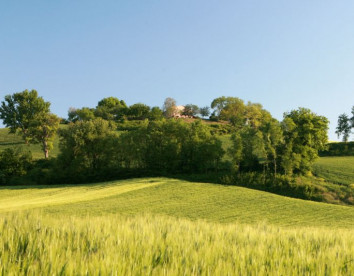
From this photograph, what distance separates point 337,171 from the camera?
156 ft

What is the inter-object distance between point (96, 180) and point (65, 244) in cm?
4551

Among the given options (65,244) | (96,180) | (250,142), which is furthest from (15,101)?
(65,244)

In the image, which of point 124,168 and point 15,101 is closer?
point 124,168

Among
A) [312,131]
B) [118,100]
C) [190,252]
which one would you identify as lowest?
[190,252]

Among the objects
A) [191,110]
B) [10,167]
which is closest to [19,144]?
[10,167]

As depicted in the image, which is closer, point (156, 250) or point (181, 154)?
point (156, 250)

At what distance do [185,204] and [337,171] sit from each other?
3226cm

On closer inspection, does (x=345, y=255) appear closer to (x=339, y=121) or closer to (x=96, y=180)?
(x=96, y=180)

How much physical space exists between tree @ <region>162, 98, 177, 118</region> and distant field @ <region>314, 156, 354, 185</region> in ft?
242

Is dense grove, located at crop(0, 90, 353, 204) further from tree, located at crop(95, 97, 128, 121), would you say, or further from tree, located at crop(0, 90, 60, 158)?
tree, located at crop(95, 97, 128, 121)

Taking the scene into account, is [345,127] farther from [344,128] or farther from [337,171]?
[337,171]

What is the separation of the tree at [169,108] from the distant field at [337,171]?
73772 mm

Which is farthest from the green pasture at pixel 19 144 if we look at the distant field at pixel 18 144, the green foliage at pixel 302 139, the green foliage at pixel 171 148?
the green foliage at pixel 302 139

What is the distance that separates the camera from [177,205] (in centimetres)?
2719
